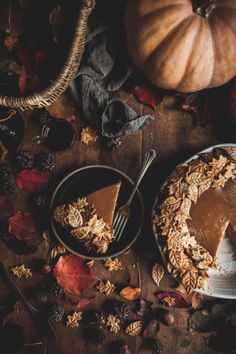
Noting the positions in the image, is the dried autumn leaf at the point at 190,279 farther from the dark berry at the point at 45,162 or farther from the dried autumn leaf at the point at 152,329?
the dark berry at the point at 45,162

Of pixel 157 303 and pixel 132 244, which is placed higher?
pixel 132 244

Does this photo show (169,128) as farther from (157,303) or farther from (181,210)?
(157,303)

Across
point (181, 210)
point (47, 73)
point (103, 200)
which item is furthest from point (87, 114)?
point (181, 210)

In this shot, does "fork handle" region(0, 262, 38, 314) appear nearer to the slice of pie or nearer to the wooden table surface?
the wooden table surface

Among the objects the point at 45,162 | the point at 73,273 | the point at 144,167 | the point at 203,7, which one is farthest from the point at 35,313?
the point at 203,7

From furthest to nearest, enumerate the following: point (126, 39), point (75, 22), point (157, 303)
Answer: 1. point (157, 303)
2. point (126, 39)
3. point (75, 22)

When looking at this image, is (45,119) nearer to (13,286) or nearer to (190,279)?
(13,286)
